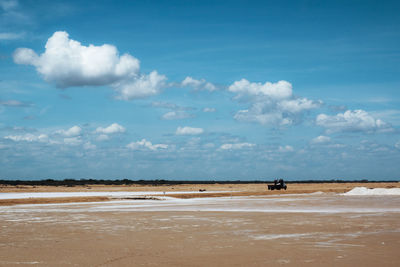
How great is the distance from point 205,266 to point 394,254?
5.48m

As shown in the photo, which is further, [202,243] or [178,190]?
[178,190]

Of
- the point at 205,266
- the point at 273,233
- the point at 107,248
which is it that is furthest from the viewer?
the point at 273,233

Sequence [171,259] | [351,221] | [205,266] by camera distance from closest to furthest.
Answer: [205,266], [171,259], [351,221]

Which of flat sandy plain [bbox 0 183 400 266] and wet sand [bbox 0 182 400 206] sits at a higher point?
wet sand [bbox 0 182 400 206]

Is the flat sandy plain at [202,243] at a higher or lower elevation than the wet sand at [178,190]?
lower

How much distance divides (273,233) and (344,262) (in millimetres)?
6480

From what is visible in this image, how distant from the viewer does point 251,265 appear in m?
11.6

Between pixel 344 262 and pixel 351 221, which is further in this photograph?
pixel 351 221

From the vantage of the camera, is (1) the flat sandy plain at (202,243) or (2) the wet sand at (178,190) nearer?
(1) the flat sandy plain at (202,243)

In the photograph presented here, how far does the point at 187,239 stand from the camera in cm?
1659

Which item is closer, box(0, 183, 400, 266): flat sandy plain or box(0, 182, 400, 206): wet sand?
box(0, 183, 400, 266): flat sandy plain

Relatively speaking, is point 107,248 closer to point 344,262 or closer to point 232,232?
point 232,232

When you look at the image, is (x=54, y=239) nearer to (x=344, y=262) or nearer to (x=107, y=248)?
(x=107, y=248)

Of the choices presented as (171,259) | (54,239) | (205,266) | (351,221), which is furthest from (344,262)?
(351,221)
